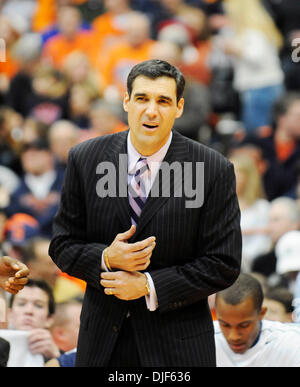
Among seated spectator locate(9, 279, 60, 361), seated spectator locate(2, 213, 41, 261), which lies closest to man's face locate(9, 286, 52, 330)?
seated spectator locate(9, 279, 60, 361)

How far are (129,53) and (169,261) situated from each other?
5.87m

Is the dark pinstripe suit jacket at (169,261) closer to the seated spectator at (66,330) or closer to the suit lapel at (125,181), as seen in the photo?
the suit lapel at (125,181)

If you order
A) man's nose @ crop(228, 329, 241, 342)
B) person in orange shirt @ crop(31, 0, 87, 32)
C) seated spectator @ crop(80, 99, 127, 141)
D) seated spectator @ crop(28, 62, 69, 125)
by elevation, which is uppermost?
person in orange shirt @ crop(31, 0, 87, 32)

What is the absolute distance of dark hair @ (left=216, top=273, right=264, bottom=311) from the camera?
12.3 feet

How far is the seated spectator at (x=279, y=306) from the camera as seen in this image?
4297mm

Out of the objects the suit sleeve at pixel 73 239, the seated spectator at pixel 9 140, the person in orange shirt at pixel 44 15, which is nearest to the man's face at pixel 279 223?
the seated spectator at pixel 9 140

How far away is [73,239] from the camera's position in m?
2.92

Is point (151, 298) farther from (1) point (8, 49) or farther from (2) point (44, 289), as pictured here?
(1) point (8, 49)

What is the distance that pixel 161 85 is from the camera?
2812 millimetres

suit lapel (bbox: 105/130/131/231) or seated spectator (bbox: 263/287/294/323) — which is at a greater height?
suit lapel (bbox: 105/130/131/231)

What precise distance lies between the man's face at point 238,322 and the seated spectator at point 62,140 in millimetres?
3690

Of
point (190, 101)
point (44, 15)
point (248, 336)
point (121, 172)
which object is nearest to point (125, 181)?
point (121, 172)

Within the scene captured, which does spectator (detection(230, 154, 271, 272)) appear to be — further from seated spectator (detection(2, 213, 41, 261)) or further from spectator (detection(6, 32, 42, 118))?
spectator (detection(6, 32, 42, 118))

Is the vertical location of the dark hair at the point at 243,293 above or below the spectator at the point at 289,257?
below
